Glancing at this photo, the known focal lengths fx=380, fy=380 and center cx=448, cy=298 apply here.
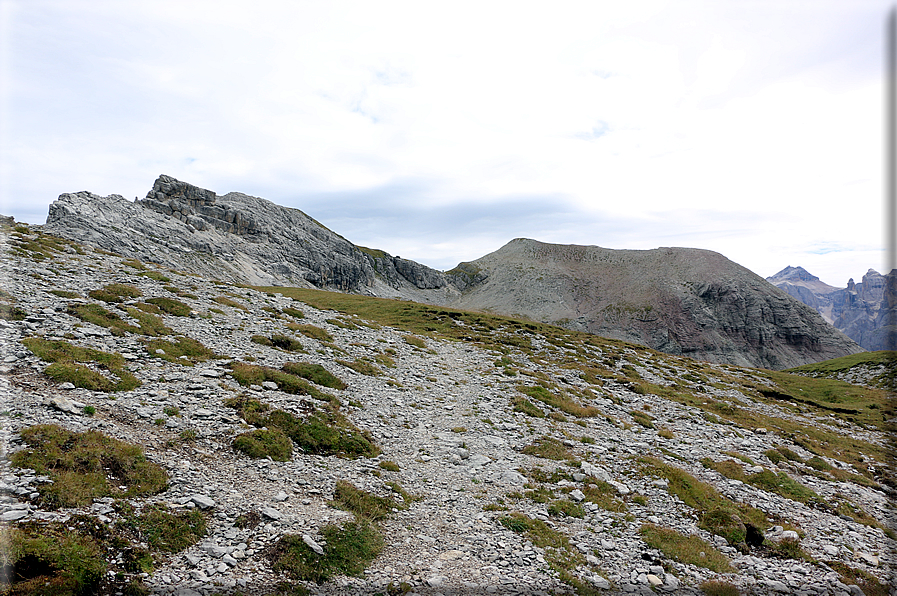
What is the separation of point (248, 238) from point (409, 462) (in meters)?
155

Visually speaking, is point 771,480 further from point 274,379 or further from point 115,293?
point 115,293

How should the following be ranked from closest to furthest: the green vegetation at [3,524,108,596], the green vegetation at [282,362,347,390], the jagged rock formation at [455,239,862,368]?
the green vegetation at [3,524,108,596] < the green vegetation at [282,362,347,390] < the jagged rock formation at [455,239,862,368]

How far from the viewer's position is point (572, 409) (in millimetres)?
28453

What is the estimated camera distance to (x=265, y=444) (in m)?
15.3

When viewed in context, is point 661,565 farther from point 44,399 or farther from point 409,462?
point 44,399

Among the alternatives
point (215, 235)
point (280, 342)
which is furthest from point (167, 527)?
point (215, 235)

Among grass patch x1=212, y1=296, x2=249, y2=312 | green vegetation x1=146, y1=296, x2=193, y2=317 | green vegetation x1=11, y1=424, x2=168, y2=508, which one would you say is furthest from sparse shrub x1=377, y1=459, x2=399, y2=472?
grass patch x1=212, y1=296, x2=249, y2=312

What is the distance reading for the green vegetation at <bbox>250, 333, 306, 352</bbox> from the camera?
29.0 metres

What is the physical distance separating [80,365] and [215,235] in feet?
442

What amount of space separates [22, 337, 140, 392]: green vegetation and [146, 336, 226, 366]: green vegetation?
206 centimetres

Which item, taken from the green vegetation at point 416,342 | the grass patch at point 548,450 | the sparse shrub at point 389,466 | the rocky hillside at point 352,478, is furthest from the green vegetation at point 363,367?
the green vegetation at point 416,342

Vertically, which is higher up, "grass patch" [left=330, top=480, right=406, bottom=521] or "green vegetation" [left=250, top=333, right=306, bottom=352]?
"green vegetation" [left=250, top=333, right=306, bottom=352]

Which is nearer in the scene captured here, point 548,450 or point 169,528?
point 169,528

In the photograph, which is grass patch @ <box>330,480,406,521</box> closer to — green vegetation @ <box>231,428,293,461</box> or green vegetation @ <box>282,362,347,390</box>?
green vegetation @ <box>231,428,293,461</box>
